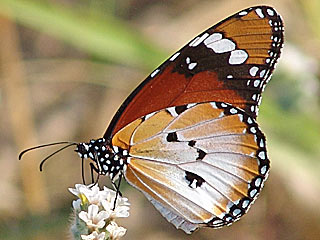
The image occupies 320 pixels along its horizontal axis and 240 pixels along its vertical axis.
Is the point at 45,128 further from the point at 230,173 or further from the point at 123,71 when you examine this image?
the point at 230,173

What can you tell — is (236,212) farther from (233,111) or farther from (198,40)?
(198,40)

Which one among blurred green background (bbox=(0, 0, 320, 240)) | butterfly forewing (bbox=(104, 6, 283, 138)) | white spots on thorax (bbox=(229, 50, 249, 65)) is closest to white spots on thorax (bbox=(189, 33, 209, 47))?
butterfly forewing (bbox=(104, 6, 283, 138))

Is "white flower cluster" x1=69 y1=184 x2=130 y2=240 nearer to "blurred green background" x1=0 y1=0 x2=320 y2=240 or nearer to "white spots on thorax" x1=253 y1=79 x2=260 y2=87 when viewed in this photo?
"white spots on thorax" x1=253 y1=79 x2=260 y2=87

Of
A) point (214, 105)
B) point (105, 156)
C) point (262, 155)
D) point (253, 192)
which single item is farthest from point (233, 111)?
point (105, 156)

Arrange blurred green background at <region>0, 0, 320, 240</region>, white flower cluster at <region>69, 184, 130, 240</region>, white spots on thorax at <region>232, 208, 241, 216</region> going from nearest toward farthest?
white flower cluster at <region>69, 184, 130, 240</region>
white spots on thorax at <region>232, 208, 241, 216</region>
blurred green background at <region>0, 0, 320, 240</region>

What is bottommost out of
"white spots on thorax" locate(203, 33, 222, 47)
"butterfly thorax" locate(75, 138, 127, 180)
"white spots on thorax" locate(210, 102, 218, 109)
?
"butterfly thorax" locate(75, 138, 127, 180)

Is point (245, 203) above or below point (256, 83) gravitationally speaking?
below
